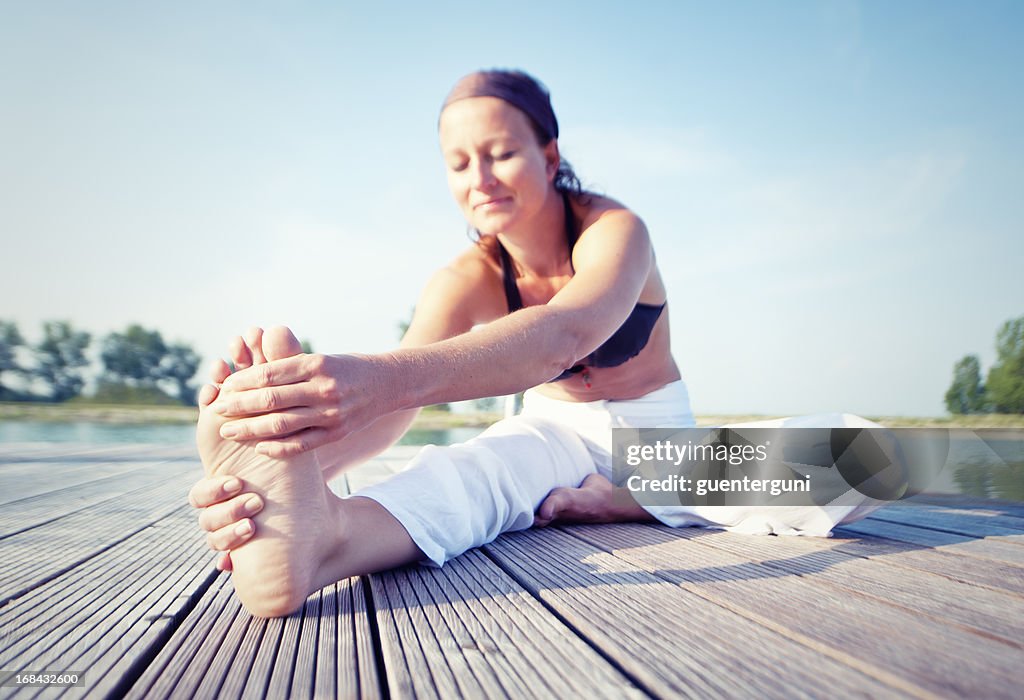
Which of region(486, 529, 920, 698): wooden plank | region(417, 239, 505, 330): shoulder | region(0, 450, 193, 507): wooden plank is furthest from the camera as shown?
region(0, 450, 193, 507): wooden plank

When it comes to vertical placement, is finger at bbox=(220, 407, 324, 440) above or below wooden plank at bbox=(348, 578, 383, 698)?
above

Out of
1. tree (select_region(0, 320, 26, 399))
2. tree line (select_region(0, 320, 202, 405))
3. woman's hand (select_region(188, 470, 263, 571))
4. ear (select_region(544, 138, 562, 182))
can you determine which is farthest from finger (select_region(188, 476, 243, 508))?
tree (select_region(0, 320, 26, 399))

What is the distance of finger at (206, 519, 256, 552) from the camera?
83 centimetres

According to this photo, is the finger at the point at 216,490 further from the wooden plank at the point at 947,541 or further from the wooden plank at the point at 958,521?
the wooden plank at the point at 958,521

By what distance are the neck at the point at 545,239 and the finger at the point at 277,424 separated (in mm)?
1049

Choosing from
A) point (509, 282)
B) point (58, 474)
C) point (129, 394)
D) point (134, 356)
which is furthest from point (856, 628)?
point (134, 356)

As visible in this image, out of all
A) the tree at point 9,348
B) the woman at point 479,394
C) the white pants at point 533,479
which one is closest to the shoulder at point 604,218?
the woman at point 479,394

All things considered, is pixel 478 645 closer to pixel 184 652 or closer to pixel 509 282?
pixel 184 652

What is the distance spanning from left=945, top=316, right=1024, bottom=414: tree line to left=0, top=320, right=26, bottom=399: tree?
13817 millimetres

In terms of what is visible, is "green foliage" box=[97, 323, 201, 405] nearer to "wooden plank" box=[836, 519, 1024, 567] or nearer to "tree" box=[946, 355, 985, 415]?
"tree" box=[946, 355, 985, 415]

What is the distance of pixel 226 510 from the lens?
2.76ft

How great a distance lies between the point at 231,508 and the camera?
2.74 ft

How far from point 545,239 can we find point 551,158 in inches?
9.0

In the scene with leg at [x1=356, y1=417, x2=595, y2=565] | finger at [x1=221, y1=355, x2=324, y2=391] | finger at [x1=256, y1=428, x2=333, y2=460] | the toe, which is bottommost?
leg at [x1=356, y1=417, x2=595, y2=565]
